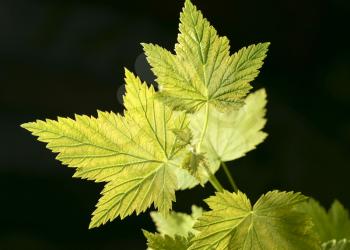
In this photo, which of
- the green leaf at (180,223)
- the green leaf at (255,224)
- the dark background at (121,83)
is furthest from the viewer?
the dark background at (121,83)

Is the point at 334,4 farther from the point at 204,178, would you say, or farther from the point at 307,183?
the point at 204,178

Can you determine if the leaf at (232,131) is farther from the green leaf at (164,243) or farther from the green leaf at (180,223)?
the green leaf at (164,243)

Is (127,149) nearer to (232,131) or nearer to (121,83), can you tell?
(232,131)

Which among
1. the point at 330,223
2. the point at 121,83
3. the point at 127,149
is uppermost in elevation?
the point at 121,83

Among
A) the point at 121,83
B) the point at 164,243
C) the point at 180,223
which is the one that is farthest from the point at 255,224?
the point at 121,83

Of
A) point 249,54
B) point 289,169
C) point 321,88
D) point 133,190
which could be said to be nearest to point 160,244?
point 133,190

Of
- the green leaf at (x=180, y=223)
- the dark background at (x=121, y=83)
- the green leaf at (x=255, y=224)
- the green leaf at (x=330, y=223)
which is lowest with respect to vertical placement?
the green leaf at (x=330, y=223)

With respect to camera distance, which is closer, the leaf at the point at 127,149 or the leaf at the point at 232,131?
the leaf at the point at 127,149

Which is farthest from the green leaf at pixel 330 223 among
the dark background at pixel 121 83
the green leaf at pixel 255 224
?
the dark background at pixel 121 83
